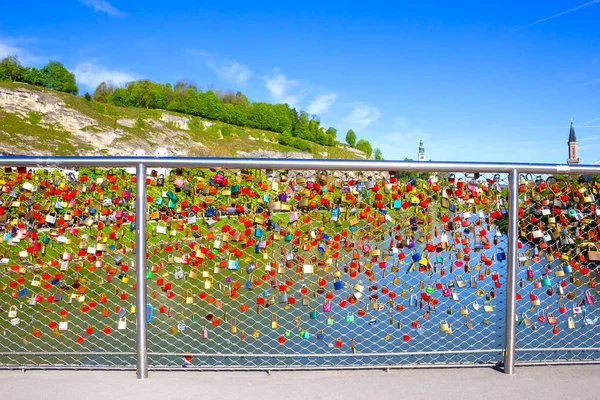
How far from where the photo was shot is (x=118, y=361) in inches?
336

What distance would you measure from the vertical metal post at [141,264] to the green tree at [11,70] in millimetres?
105172

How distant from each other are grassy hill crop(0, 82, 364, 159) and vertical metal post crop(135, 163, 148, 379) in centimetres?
7004

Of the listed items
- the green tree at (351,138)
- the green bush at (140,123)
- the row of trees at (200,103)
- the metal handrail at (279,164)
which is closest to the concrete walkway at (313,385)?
the metal handrail at (279,164)

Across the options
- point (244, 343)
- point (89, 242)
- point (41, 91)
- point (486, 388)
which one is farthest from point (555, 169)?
point (41, 91)

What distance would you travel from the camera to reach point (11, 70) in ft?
302

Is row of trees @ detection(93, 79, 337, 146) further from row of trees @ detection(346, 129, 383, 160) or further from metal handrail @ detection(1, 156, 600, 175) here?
metal handrail @ detection(1, 156, 600, 175)

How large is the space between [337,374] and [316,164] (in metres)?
1.18

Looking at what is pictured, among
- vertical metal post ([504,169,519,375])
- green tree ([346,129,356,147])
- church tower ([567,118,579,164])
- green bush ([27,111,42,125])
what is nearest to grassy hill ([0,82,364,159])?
green bush ([27,111,42,125])

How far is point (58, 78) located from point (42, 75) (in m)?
2.98

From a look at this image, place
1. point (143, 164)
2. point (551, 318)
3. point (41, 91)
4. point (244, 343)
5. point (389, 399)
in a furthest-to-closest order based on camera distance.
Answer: point (41, 91) → point (244, 343) → point (551, 318) → point (143, 164) → point (389, 399)

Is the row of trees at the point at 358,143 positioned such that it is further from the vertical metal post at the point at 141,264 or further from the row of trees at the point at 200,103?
the vertical metal post at the point at 141,264

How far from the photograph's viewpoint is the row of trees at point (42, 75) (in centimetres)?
9194

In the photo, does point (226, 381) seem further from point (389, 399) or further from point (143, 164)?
point (143, 164)

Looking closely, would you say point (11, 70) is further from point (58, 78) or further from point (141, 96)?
point (141, 96)
